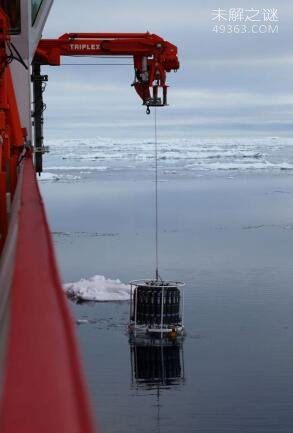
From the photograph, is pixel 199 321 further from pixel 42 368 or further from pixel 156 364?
pixel 42 368

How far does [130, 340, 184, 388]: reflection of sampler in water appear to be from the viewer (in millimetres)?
14094

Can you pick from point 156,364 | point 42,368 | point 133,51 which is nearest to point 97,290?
point 156,364

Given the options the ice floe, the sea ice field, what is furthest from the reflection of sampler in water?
the ice floe

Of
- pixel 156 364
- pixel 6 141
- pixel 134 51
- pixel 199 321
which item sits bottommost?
pixel 156 364

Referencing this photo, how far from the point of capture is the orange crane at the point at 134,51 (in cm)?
1312

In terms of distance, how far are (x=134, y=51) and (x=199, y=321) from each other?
5853mm

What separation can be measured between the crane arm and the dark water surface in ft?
15.6

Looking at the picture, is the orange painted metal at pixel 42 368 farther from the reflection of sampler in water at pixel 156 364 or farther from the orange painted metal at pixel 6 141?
the reflection of sampler in water at pixel 156 364

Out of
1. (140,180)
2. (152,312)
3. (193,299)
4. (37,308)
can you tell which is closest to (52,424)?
(37,308)

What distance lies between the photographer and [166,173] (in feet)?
221

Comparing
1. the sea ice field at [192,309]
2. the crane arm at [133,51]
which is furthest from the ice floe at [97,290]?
the crane arm at [133,51]

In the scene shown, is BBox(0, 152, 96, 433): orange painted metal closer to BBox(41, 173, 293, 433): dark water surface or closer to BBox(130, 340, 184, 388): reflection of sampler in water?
BBox(41, 173, 293, 433): dark water surface

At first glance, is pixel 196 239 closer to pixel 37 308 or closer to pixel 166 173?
pixel 37 308

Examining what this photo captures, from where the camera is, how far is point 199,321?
16.6 meters
